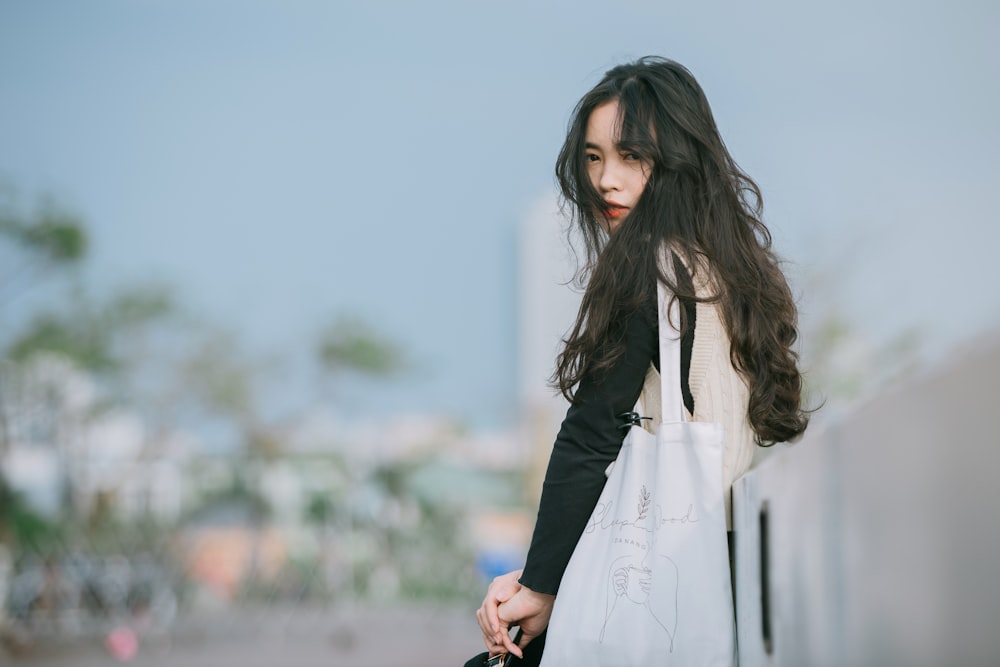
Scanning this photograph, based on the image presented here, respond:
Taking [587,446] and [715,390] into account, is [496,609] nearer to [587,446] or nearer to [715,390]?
[587,446]

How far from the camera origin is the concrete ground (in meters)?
9.78

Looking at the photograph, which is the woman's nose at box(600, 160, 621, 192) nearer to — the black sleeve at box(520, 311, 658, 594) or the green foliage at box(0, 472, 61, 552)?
the black sleeve at box(520, 311, 658, 594)

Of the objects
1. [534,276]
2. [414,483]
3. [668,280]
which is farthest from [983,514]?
[534,276]

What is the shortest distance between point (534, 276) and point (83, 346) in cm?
1871

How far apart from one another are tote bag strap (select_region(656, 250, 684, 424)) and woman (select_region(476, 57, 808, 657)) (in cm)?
1

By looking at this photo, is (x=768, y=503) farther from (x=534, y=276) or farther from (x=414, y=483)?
(x=534, y=276)

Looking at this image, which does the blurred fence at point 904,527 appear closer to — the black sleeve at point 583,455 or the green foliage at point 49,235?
the black sleeve at point 583,455

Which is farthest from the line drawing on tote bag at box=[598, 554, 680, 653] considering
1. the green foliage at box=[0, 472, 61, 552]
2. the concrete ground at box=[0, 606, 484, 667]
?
the green foliage at box=[0, 472, 61, 552]

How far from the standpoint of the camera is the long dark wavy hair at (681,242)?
146 cm

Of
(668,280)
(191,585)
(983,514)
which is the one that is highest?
(668,280)

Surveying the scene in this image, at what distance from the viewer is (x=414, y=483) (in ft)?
62.3

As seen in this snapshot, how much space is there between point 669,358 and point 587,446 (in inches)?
5.5

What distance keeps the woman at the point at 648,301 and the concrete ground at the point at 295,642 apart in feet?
26.7

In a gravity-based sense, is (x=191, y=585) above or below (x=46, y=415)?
below
